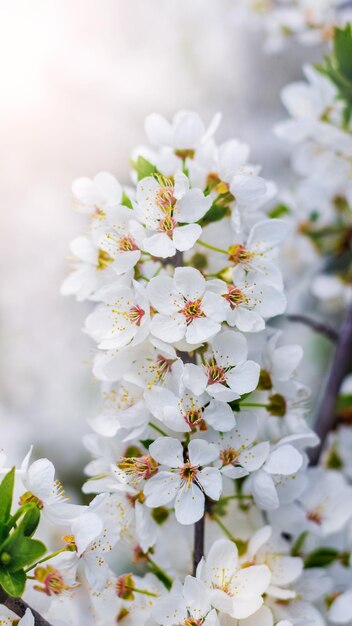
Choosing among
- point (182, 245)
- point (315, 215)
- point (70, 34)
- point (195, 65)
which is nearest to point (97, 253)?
point (182, 245)

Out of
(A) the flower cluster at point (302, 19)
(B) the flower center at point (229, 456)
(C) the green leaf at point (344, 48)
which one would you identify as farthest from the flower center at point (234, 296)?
(A) the flower cluster at point (302, 19)

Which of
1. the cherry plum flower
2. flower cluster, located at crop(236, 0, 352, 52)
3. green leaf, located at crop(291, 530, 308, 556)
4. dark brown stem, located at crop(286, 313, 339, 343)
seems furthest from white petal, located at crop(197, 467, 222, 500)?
flower cluster, located at crop(236, 0, 352, 52)

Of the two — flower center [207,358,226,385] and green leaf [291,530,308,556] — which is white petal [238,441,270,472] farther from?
green leaf [291,530,308,556]

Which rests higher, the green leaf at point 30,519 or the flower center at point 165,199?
the flower center at point 165,199

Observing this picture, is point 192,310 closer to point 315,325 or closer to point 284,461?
point 284,461

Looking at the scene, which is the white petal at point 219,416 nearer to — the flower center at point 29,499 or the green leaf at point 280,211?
the flower center at point 29,499

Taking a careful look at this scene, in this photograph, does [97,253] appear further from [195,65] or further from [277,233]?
[195,65]
